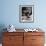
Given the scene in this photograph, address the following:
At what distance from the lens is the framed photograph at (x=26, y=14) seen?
4.20m

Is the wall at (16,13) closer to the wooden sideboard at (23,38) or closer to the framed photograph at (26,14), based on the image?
the framed photograph at (26,14)

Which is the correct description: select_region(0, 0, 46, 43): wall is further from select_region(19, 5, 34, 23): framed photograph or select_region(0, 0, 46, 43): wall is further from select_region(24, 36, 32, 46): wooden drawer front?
select_region(24, 36, 32, 46): wooden drawer front

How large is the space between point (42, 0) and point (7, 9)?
1169 millimetres

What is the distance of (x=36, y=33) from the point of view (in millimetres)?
3709

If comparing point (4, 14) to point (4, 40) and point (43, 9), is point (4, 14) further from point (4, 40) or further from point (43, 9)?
point (43, 9)

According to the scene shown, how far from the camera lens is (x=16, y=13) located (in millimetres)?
4207

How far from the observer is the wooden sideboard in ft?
12.1

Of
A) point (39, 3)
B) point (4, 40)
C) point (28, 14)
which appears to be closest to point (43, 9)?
point (39, 3)

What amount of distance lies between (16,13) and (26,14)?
0.33 meters

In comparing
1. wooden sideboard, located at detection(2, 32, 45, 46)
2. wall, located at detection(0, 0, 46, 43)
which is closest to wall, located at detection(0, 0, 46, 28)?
wall, located at detection(0, 0, 46, 43)

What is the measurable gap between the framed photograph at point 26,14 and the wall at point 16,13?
0.10 m

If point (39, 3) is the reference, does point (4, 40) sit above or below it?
below

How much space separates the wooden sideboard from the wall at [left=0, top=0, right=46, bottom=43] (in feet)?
1.88

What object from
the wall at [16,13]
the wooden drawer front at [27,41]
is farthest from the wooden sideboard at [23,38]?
the wall at [16,13]
